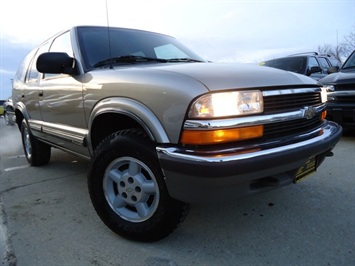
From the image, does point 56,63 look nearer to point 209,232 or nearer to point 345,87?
point 209,232

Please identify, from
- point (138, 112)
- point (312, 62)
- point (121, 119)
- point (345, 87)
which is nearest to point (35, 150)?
point (121, 119)

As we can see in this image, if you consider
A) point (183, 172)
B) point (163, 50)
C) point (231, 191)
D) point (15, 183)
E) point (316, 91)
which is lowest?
point (15, 183)

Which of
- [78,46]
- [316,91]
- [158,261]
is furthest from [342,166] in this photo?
[78,46]

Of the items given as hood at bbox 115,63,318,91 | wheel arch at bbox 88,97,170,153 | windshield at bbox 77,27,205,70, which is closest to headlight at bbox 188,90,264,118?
hood at bbox 115,63,318,91

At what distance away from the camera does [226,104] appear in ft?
6.38

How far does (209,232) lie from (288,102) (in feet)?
3.80

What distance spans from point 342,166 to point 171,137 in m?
2.92

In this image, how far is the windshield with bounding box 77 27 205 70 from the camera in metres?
2.97

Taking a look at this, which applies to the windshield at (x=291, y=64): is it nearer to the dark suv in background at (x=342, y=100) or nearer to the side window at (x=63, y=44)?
the dark suv in background at (x=342, y=100)

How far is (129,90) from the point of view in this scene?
2.26 m

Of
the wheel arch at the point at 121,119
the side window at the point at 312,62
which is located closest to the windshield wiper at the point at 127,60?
the wheel arch at the point at 121,119

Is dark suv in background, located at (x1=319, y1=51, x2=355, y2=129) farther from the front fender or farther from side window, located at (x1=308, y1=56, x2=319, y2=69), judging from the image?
the front fender

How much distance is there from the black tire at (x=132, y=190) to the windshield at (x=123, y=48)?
0.94m

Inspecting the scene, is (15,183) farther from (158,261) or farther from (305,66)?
Result: (305,66)
